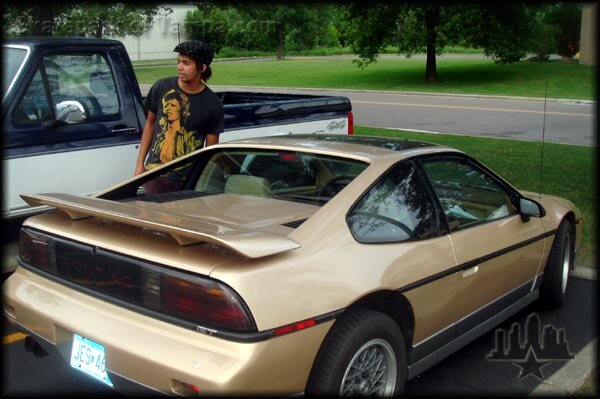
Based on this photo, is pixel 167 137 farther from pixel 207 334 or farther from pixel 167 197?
pixel 207 334

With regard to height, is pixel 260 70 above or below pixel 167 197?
above

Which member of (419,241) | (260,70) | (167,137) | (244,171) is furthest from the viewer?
(260,70)

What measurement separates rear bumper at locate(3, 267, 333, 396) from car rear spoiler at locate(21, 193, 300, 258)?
37cm

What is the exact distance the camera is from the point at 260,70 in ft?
131

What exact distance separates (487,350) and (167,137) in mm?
2773

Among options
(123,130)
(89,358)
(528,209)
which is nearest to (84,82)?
(123,130)

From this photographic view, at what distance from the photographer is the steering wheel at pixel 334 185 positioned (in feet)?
12.8

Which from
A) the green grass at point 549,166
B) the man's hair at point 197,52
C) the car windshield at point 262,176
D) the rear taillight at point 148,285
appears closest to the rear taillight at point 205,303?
the rear taillight at point 148,285

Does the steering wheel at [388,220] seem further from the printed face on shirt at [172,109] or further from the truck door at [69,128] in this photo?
the truck door at [69,128]

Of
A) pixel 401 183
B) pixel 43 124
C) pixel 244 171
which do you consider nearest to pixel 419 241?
pixel 401 183

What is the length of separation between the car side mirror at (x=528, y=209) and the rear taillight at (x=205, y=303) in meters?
2.38

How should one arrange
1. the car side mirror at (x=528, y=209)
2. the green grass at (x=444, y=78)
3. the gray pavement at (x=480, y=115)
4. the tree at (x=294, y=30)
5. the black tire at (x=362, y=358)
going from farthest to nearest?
the tree at (x=294, y=30) < the green grass at (x=444, y=78) < the gray pavement at (x=480, y=115) < the car side mirror at (x=528, y=209) < the black tire at (x=362, y=358)

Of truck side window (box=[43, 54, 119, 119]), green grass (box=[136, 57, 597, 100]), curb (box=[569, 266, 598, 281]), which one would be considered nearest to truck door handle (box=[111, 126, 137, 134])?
truck side window (box=[43, 54, 119, 119])

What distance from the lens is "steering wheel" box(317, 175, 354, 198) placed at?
389 cm
